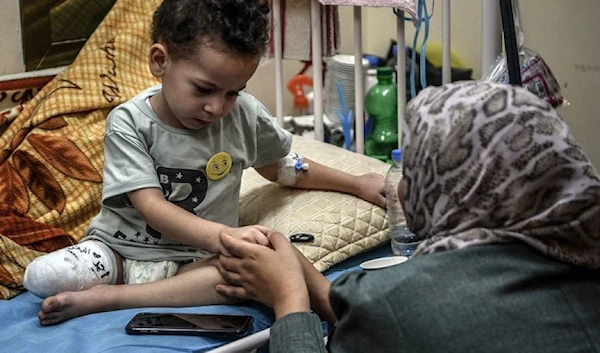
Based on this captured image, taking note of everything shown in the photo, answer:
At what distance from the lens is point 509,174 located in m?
0.86

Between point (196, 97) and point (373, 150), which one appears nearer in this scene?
point (196, 97)

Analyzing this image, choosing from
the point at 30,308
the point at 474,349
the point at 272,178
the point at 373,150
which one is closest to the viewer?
the point at 474,349

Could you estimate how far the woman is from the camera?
0.84 meters

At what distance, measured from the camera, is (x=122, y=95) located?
1.83m

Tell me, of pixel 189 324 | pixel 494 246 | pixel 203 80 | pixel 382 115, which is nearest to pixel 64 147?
pixel 203 80

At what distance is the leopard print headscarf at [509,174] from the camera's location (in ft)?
2.80

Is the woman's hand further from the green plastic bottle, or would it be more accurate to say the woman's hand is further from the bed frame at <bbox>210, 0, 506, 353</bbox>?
the green plastic bottle

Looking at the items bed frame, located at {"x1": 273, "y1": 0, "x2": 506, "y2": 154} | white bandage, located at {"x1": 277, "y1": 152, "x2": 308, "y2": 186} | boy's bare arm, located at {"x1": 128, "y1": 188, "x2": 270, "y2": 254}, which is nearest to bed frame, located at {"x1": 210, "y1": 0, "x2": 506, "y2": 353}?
bed frame, located at {"x1": 273, "y1": 0, "x2": 506, "y2": 154}

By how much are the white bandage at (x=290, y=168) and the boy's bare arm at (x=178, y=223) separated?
1.13 ft

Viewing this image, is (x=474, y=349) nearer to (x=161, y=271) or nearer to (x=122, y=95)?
(x=161, y=271)

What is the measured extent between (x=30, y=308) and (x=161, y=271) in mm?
239

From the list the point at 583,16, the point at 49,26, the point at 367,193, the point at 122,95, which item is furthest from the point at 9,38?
the point at 583,16

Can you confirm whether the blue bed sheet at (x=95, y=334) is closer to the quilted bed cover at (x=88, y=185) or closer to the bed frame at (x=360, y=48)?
the quilted bed cover at (x=88, y=185)

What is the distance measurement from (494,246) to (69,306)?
78 cm
